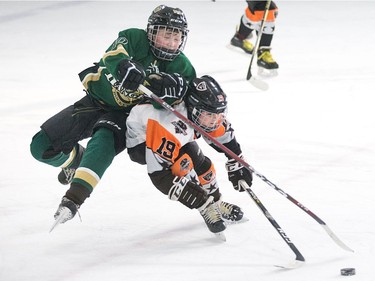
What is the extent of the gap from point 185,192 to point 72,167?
727mm

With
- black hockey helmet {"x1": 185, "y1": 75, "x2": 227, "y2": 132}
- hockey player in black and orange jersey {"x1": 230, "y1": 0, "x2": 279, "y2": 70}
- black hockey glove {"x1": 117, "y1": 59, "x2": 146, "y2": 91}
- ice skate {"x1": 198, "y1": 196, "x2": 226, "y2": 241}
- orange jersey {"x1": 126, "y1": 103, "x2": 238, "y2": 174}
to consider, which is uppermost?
black hockey glove {"x1": 117, "y1": 59, "x2": 146, "y2": 91}

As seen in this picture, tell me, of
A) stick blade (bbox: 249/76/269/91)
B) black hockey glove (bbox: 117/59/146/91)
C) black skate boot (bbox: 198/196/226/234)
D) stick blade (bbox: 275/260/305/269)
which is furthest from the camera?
stick blade (bbox: 249/76/269/91)

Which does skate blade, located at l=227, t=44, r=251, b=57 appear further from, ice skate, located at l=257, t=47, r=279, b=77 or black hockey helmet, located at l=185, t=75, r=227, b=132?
black hockey helmet, located at l=185, t=75, r=227, b=132

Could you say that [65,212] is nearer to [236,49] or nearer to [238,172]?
[238,172]

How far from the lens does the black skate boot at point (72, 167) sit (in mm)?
3590

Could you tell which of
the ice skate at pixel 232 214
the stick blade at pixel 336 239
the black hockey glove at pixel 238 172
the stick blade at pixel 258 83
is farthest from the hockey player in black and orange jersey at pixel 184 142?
the stick blade at pixel 258 83

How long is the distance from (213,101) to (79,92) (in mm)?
2379

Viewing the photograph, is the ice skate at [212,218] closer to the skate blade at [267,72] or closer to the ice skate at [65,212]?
the ice skate at [65,212]

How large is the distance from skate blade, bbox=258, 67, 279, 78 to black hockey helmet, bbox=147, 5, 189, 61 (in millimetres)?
2501

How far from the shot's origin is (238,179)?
328 cm

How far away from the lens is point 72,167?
361 centimetres

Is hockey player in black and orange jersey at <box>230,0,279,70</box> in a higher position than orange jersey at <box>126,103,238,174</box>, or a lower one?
lower

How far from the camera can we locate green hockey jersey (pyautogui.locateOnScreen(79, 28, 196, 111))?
3.25 meters

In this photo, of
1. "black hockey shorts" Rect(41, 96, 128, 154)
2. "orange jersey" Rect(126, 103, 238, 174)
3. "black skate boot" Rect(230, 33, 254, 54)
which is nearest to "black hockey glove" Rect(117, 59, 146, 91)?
"orange jersey" Rect(126, 103, 238, 174)
